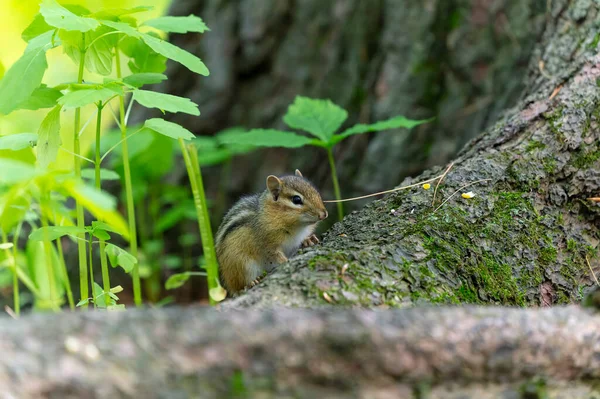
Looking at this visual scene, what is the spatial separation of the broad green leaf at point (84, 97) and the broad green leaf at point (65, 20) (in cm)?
21

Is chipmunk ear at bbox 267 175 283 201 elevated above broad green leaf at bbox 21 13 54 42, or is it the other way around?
broad green leaf at bbox 21 13 54 42

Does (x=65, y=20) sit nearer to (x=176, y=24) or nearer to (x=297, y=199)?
(x=176, y=24)

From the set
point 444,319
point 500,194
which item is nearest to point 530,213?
point 500,194

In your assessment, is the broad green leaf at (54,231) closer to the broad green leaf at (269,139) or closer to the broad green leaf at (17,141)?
the broad green leaf at (17,141)

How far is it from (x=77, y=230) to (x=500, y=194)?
1.71 metres

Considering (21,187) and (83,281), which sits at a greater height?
(21,187)

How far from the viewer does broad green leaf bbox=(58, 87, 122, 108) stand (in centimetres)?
218

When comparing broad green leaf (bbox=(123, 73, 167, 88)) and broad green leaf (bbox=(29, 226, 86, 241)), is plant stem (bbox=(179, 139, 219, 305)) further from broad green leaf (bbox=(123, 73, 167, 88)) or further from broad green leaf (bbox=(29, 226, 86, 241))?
broad green leaf (bbox=(29, 226, 86, 241))

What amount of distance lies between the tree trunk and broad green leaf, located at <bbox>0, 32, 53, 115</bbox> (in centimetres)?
102

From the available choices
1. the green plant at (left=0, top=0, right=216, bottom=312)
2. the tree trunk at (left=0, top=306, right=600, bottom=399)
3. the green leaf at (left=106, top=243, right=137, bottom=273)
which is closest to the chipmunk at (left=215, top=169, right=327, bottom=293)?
the green plant at (left=0, top=0, right=216, bottom=312)

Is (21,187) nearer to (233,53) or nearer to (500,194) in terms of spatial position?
(500,194)

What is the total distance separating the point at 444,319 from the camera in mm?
1586

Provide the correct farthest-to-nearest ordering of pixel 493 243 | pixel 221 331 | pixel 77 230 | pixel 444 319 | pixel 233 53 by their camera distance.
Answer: pixel 233 53
pixel 493 243
pixel 77 230
pixel 444 319
pixel 221 331

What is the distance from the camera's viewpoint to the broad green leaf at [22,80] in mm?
2246
